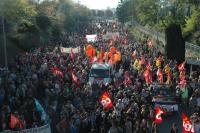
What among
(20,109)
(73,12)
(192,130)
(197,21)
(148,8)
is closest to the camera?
(192,130)

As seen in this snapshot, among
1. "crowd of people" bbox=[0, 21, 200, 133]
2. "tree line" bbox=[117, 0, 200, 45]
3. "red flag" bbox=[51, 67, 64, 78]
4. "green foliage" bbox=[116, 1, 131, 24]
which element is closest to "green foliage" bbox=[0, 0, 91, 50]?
→ "red flag" bbox=[51, 67, 64, 78]

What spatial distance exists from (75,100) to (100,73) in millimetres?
9119

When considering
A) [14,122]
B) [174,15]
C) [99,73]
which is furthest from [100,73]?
[174,15]

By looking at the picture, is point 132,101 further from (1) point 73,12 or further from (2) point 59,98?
(1) point 73,12

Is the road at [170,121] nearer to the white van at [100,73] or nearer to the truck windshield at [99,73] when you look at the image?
the white van at [100,73]

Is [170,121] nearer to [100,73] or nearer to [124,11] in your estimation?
[100,73]

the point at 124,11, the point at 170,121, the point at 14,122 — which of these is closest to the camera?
the point at 14,122

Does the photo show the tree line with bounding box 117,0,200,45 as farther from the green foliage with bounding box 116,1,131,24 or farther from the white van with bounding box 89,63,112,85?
the green foliage with bounding box 116,1,131,24

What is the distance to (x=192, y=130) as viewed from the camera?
1806 centimetres

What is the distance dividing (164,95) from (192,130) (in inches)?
400

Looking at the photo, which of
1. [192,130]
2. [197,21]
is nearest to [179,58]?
[197,21]

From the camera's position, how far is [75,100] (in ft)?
82.3

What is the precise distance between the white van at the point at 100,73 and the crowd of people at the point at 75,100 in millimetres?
451

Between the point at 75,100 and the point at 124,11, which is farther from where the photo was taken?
the point at 124,11
